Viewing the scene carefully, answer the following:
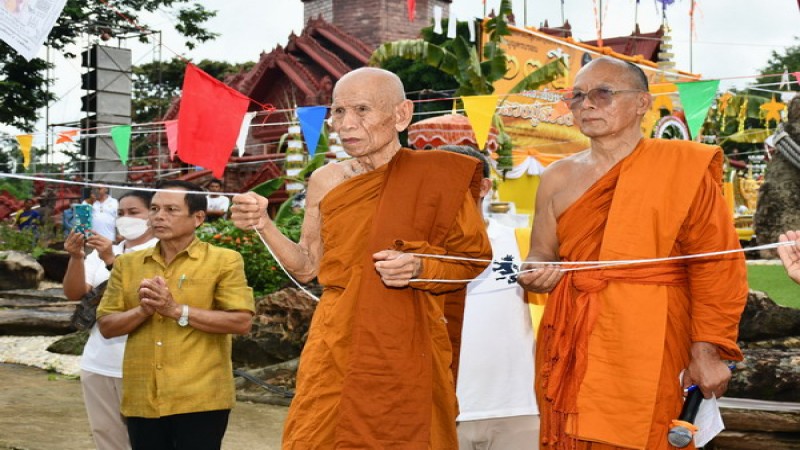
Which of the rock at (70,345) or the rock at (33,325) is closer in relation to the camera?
the rock at (70,345)

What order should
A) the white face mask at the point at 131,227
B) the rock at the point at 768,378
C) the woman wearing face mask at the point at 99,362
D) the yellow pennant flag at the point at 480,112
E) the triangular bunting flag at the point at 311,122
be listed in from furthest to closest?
the yellow pennant flag at the point at 480,112, the triangular bunting flag at the point at 311,122, the rock at the point at 768,378, the white face mask at the point at 131,227, the woman wearing face mask at the point at 99,362

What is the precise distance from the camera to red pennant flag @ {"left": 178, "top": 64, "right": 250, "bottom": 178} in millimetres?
6521

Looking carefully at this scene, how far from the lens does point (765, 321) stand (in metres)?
6.98

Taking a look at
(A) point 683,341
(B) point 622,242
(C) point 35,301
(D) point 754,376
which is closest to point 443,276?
(B) point 622,242

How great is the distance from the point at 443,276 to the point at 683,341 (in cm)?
98

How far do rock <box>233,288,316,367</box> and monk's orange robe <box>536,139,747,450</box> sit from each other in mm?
5184

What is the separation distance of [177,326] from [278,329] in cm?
447

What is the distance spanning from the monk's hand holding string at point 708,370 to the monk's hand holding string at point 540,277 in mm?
543

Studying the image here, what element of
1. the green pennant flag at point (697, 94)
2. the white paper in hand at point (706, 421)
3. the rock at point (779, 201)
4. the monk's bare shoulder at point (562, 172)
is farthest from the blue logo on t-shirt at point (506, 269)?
the rock at point (779, 201)

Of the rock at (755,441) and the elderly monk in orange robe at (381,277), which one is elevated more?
the elderly monk in orange robe at (381,277)

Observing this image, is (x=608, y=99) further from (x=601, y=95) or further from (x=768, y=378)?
(x=768, y=378)

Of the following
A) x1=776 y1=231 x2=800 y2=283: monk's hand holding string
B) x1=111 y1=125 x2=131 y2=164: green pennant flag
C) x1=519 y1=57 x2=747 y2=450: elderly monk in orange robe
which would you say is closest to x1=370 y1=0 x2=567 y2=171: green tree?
x1=111 y1=125 x2=131 y2=164: green pennant flag

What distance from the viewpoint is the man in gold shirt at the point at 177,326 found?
4086 millimetres

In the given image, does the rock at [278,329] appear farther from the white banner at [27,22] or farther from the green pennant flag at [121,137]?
the white banner at [27,22]
